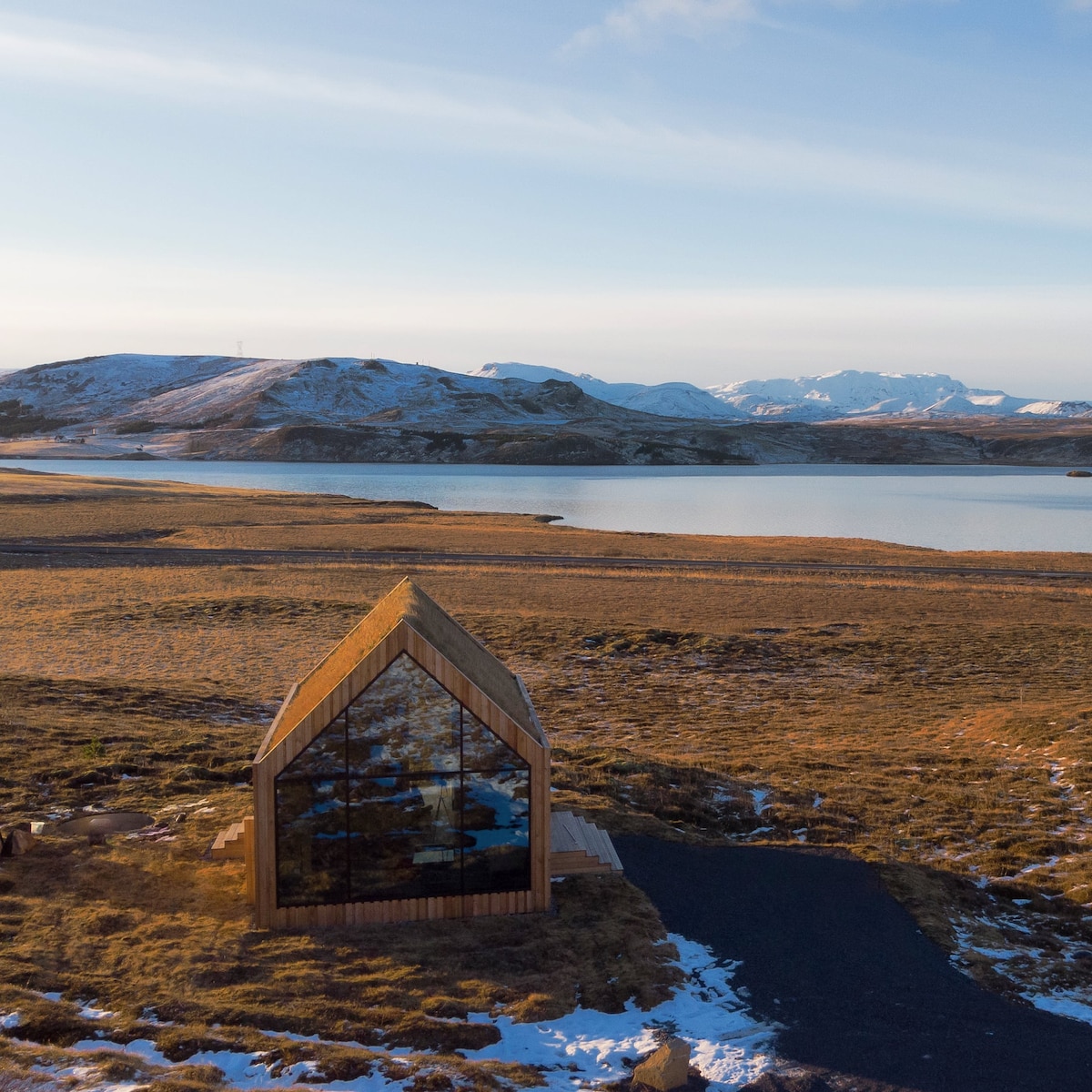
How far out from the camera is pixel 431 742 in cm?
1193

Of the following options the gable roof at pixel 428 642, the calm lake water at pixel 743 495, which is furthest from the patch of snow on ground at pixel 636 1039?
the calm lake water at pixel 743 495

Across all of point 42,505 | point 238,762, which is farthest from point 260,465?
point 238,762

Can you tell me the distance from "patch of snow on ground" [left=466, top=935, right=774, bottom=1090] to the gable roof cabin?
2.41 m

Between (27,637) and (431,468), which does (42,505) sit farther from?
(431,468)

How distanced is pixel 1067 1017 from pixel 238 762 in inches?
557

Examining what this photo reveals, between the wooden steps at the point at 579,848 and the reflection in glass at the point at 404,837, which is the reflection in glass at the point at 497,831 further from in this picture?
the wooden steps at the point at 579,848

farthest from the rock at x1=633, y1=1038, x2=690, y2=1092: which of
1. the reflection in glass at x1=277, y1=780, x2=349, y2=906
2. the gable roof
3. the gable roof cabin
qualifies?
the reflection in glass at x1=277, y1=780, x2=349, y2=906

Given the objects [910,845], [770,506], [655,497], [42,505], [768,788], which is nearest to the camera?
[910,845]

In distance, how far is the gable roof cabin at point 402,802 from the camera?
461 inches

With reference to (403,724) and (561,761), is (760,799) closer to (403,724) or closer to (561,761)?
(561,761)

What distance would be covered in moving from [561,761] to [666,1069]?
10192 millimetres

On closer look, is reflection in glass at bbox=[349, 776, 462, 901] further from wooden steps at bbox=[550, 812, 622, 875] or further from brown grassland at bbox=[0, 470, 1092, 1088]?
wooden steps at bbox=[550, 812, 622, 875]

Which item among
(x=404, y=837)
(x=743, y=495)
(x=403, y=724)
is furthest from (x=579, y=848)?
(x=743, y=495)

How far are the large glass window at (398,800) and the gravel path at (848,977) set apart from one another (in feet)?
9.22
